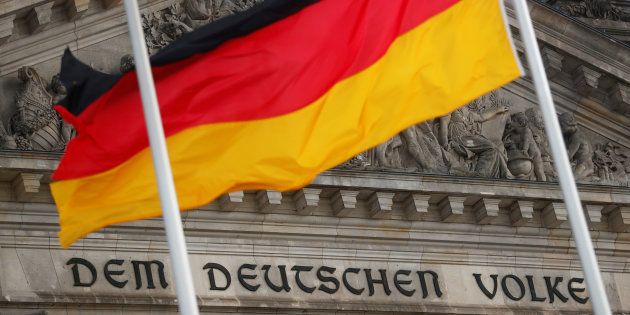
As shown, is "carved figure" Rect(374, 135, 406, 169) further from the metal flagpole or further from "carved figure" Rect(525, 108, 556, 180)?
the metal flagpole

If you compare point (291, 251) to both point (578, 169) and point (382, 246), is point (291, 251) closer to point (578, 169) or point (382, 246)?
point (382, 246)

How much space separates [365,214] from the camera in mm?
26406

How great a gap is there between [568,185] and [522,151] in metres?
10.1

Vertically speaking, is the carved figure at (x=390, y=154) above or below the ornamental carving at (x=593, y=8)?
below

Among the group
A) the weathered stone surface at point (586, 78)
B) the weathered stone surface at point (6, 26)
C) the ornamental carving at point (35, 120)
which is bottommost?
the weathered stone surface at point (586, 78)

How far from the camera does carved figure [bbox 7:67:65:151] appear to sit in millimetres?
24172

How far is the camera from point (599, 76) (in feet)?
94.8

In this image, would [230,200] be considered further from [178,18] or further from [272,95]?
[272,95]

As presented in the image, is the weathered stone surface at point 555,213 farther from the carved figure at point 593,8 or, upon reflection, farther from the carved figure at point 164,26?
the carved figure at point 593,8

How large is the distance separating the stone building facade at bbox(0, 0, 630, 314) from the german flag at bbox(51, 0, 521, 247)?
559 centimetres

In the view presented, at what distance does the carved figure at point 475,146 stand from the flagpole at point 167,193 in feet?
33.6

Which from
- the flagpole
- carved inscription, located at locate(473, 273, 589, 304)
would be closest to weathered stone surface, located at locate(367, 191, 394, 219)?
carved inscription, located at locate(473, 273, 589, 304)

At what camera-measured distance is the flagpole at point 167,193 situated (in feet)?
55.7

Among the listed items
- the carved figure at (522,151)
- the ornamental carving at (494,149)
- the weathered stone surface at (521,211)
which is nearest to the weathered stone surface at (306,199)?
the ornamental carving at (494,149)
